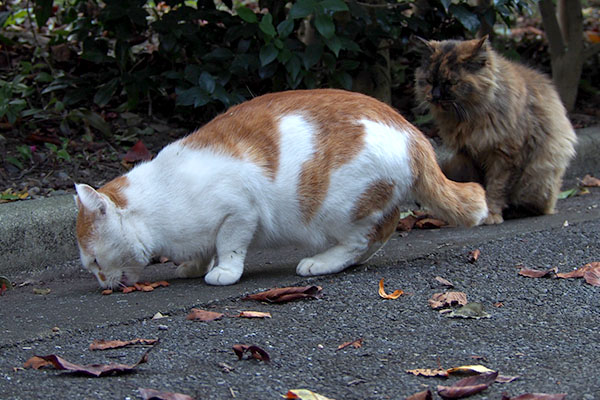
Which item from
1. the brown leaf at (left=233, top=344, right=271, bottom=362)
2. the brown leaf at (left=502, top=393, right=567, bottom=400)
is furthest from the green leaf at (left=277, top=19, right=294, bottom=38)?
the brown leaf at (left=502, top=393, right=567, bottom=400)

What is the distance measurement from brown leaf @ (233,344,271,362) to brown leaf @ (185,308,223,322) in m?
0.42

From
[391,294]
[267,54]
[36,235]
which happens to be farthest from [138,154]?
[391,294]

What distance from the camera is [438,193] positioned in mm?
3852

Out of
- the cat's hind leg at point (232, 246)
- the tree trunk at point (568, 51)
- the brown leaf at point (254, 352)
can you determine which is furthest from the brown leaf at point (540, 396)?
the tree trunk at point (568, 51)

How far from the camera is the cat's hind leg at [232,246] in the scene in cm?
370

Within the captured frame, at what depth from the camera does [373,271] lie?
3867 millimetres

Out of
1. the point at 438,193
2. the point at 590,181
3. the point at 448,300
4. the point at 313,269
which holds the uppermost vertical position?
the point at 438,193

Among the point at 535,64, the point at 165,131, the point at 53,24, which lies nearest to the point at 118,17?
the point at 165,131

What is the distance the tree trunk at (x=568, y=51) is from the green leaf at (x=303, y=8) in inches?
119

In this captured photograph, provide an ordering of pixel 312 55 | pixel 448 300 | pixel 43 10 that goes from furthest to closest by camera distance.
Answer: pixel 43 10, pixel 312 55, pixel 448 300

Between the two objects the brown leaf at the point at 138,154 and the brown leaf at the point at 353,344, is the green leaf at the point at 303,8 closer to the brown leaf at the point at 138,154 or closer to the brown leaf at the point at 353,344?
the brown leaf at the point at 138,154

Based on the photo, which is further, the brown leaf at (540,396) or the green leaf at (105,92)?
the green leaf at (105,92)

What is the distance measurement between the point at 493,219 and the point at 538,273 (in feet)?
5.52

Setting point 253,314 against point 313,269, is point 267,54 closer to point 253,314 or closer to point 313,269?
point 313,269
